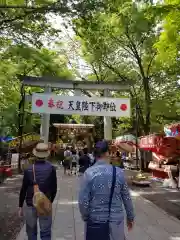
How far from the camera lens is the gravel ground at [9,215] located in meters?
7.11

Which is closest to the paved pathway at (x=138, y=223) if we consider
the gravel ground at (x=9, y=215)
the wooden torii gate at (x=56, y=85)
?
the gravel ground at (x=9, y=215)

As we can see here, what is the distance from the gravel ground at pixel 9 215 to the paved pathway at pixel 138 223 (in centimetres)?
25

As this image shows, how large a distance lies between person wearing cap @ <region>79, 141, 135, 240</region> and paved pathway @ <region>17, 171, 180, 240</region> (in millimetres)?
3122

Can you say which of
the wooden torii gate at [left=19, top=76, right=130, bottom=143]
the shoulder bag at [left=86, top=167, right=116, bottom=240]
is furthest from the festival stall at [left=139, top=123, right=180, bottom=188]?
the shoulder bag at [left=86, top=167, right=116, bottom=240]

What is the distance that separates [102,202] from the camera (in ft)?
12.0

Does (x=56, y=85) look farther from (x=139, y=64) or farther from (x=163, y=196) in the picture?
(x=163, y=196)

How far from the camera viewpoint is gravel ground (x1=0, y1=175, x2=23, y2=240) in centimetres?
711

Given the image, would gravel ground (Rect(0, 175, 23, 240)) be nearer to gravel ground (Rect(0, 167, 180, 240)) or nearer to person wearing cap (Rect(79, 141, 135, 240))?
gravel ground (Rect(0, 167, 180, 240))

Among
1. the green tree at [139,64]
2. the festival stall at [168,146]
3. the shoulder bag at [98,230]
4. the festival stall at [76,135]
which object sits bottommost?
the shoulder bag at [98,230]

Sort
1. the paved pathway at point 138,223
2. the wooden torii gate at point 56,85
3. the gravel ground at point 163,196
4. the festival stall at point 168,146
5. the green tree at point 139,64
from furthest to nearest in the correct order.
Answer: the green tree at point 139,64 < the wooden torii gate at point 56,85 < the festival stall at point 168,146 < the gravel ground at point 163,196 < the paved pathway at point 138,223

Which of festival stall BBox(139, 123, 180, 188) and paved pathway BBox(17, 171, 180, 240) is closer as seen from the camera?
paved pathway BBox(17, 171, 180, 240)

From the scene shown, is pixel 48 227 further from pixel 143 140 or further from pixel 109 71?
pixel 109 71

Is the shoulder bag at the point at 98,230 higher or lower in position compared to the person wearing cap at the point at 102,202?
lower

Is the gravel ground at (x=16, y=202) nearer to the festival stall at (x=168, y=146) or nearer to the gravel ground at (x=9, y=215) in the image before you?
the gravel ground at (x=9, y=215)
